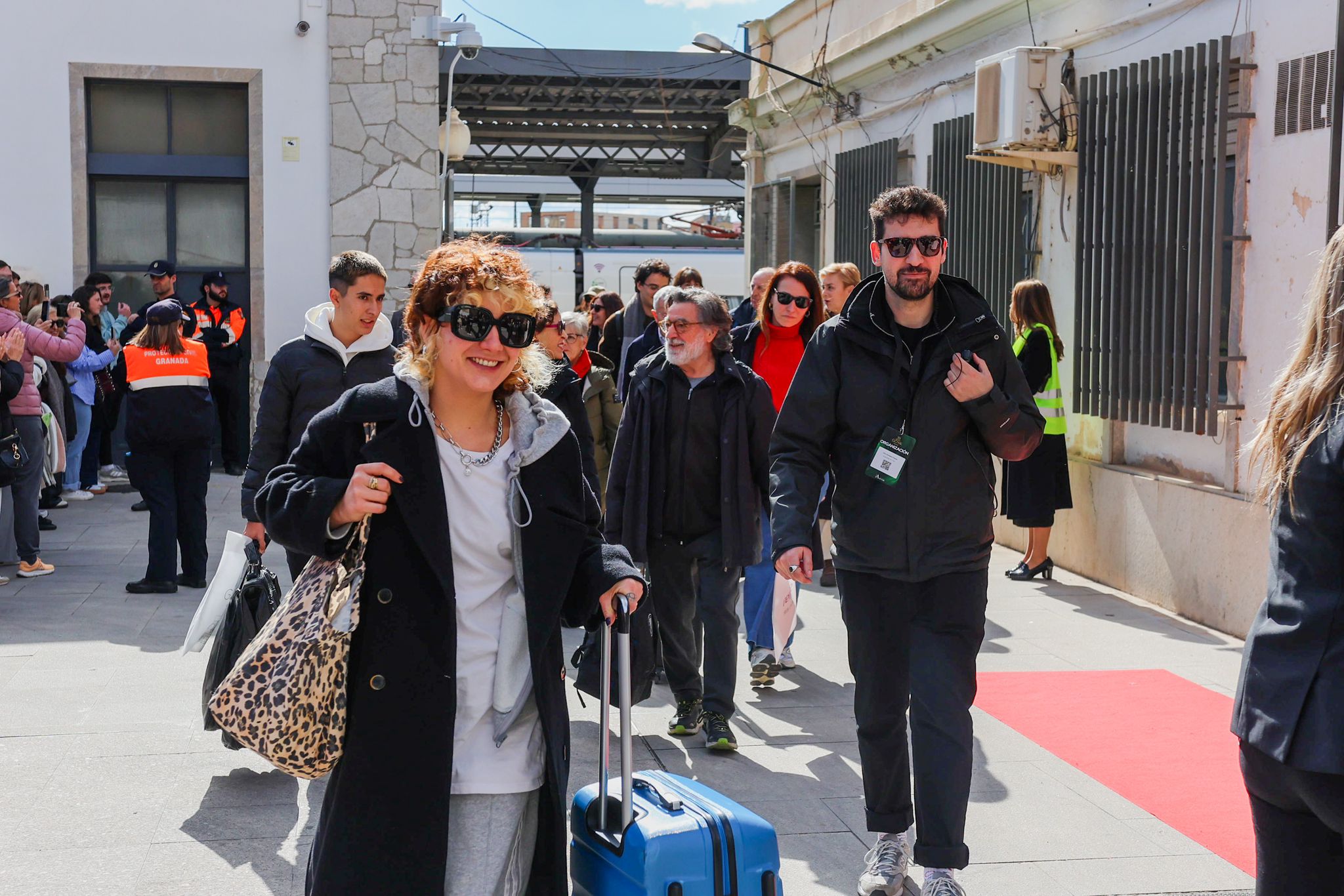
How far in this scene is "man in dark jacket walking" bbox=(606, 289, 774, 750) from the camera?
5.73m

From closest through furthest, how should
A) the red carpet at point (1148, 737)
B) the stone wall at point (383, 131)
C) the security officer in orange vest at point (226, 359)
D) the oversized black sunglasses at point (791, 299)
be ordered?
the red carpet at point (1148, 737) < the oversized black sunglasses at point (791, 299) < the security officer in orange vest at point (226, 359) < the stone wall at point (383, 131)

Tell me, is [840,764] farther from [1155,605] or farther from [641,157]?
[641,157]

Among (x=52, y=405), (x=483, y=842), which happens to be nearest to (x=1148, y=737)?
(x=483, y=842)

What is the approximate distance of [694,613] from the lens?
5.87 metres

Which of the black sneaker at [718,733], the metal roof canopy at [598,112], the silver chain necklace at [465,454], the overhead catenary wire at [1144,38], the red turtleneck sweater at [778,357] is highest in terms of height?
the metal roof canopy at [598,112]

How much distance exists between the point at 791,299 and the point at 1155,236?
2.92 meters

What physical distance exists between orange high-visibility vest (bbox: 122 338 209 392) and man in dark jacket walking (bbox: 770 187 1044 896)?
544 centimetres

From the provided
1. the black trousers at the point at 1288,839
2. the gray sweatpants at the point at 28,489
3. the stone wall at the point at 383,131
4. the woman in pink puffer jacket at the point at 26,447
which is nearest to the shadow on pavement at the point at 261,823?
the black trousers at the point at 1288,839

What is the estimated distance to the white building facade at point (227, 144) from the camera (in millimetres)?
14180

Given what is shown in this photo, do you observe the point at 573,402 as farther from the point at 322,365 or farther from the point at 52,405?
the point at 52,405

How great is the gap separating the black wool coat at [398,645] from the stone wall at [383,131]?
466 inches

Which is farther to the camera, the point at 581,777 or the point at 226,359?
the point at 226,359

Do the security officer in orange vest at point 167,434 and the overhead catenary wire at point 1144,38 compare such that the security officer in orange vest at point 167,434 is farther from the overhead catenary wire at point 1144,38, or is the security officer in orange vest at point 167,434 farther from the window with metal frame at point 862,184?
the window with metal frame at point 862,184

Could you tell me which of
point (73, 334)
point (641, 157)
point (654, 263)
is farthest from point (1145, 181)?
point (641, 157)
